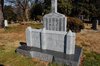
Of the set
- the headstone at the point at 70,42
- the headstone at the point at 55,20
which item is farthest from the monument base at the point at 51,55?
the headstone at the point at 55,20

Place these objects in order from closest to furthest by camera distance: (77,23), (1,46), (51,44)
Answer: (51,44), (1,46), (77,23)

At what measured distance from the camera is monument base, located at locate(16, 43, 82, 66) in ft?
26.6

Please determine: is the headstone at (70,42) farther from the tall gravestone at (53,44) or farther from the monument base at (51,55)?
the monument base at (51,55)

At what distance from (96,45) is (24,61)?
19.2ft

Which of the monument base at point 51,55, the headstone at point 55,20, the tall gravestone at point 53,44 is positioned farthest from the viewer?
the headstone at point 55,20

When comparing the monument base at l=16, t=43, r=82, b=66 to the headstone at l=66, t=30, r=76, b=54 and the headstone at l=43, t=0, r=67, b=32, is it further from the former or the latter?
the headstone at l=43, t=0, r=67, b=32

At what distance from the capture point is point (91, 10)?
36406 mm

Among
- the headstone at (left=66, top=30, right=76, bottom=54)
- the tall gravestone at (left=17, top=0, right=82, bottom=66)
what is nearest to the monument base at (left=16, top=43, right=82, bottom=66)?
the tall gravestone at (left=17, top=0, right=82, bottom=66)

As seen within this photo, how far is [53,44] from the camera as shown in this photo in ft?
31.4

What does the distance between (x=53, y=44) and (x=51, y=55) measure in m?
1.00

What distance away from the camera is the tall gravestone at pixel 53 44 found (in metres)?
8.59

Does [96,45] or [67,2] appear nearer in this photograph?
[96,45]

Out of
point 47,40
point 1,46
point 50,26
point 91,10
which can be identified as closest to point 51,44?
point 47,40

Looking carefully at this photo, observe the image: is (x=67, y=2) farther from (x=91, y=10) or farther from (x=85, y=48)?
(x=85, y=48)
